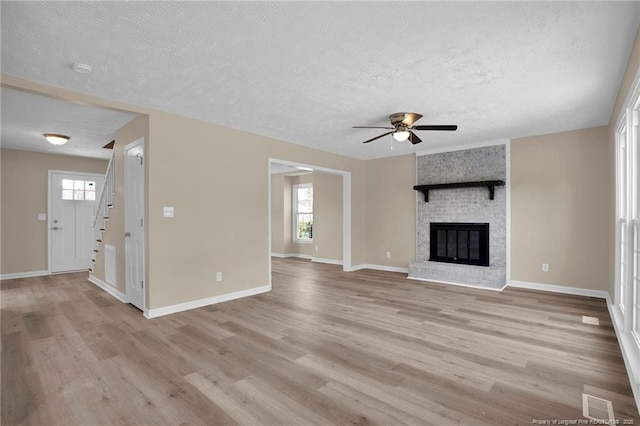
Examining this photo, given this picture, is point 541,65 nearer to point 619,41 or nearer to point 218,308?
point 619,41

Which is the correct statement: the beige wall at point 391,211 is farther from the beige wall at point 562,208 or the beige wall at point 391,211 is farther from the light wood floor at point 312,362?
the light wood floor at point 312,362

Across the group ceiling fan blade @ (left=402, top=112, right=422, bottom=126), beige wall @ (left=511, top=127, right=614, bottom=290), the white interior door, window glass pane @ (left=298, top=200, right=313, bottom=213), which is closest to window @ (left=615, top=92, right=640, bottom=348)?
beige wall @ (left=511, top=127, right=614, bottom=290)

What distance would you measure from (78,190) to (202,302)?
5.00 m

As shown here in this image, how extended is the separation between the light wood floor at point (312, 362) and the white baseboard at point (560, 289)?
0.36 metres

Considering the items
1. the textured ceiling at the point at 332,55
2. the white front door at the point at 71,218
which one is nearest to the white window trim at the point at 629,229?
the textured ceiling at the point at 332,55

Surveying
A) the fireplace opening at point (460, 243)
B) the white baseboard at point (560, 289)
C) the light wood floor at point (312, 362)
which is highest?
the fireplace opening at point (460, 243)

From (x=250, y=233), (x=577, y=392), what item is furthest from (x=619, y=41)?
(x=250, y=233)

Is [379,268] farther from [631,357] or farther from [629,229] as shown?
[631,357]

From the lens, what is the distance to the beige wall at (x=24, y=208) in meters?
6.18

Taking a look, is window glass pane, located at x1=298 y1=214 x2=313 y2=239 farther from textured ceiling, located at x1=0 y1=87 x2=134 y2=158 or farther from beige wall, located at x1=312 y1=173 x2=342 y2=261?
textured ceiling, located at x1=0 y1=87 x2=134 y2=158

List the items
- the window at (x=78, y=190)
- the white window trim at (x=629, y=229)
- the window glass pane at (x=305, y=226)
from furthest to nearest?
the window glass pane at (x=305, y=226)
the window at (x=78, y=190)
the white window trim at (x=629, y=229)

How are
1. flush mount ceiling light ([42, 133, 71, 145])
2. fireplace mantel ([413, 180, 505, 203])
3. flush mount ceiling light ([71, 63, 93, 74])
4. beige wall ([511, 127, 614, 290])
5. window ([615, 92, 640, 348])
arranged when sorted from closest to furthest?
window ([615, 92, 640, 348]), flush mount ceiling light ([71, 63, 93, 74]), beige wall ([511, 127, 614, 290]), flush mount ceiling light ([42, 133, 71, 145]), fireplace mantel ([413, 180, 505, 203])

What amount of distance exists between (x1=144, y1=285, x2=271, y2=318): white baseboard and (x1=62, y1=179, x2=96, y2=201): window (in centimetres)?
482

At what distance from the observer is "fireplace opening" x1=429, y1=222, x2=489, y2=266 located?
5.68m
